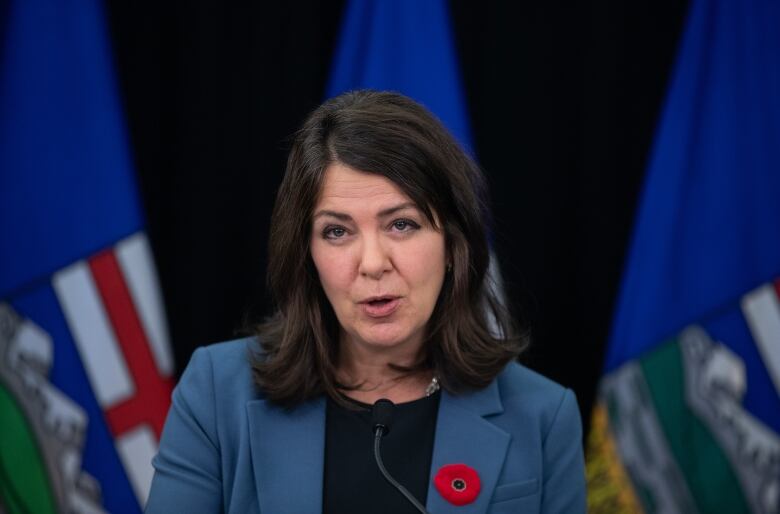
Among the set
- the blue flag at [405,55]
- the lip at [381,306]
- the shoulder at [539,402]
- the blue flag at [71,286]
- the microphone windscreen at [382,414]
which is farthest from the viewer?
the blue flag at [405,55]

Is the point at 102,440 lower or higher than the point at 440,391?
lower

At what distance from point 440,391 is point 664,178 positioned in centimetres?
135

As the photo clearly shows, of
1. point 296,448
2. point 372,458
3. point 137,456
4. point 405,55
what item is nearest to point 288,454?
point 296,448

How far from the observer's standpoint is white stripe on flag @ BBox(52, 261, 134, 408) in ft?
8.23

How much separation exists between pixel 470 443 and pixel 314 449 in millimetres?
259

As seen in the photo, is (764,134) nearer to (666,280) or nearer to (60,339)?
(666,280)

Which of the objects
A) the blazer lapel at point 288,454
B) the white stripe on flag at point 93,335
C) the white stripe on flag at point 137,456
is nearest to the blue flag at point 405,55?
the white stripe on flag at point 93,335

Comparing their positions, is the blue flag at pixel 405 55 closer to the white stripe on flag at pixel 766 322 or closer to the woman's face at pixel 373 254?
the white stripe on flag at pixel 766 322

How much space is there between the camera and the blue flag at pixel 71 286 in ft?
8.14

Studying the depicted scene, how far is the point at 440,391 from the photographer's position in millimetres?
1548

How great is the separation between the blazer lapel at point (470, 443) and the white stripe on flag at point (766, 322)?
4.44ft

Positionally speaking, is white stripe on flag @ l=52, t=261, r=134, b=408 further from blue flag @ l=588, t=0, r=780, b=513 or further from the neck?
blue flag @ l=588, t=0, r=780, b=513

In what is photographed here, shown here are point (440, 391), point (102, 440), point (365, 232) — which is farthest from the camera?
point (102, 440)

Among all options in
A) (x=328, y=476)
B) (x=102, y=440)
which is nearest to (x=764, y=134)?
(x=328, y=476)
